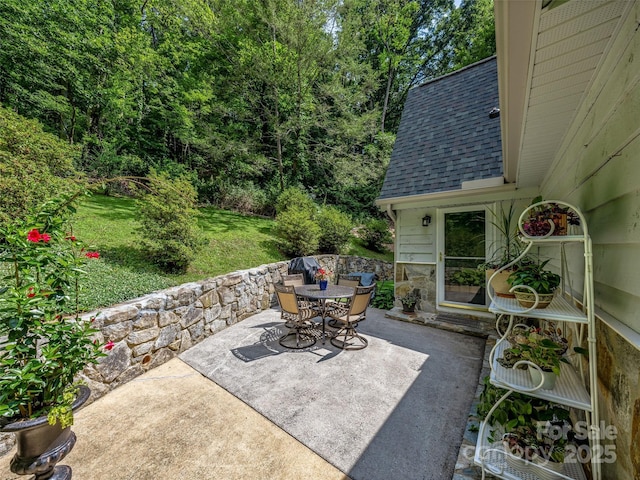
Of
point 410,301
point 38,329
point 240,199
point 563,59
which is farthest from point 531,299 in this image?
point 240,199

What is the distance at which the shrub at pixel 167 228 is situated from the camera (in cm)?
489

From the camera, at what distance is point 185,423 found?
255 cm

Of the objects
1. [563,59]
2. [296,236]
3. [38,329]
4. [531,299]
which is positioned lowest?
[38,329]

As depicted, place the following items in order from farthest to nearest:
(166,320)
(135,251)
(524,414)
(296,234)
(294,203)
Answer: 1. (294,203)
2. (296,234)
3. (135,251)
4. (166,320)
5. (524,414)

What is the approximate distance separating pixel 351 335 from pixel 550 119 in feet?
12.6

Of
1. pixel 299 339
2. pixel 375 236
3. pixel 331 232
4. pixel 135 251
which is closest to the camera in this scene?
pixel 299 339

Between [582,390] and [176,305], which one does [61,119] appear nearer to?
[176,305]

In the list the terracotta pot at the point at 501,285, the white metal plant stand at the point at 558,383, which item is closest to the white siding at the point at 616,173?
the white metal plant stand at the point at 558,383

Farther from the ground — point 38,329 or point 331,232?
point 331,232

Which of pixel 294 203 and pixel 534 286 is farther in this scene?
pixel 294 203

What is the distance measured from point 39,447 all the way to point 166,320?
2.12 metres

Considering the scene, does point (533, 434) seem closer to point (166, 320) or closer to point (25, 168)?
point (166, 320)

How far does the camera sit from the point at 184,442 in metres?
2.32

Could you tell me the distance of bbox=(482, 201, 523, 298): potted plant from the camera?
77.9 inches
